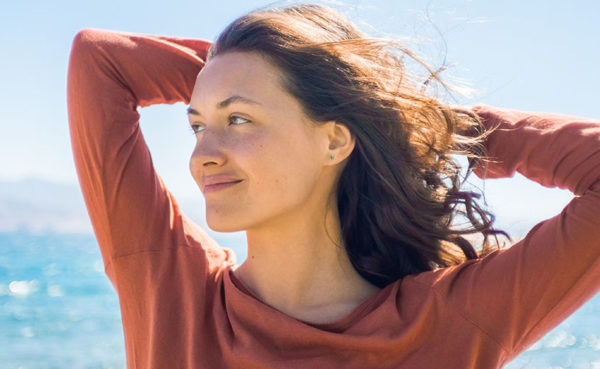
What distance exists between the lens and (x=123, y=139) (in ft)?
7.48

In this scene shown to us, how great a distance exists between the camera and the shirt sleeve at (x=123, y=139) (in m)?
2.25

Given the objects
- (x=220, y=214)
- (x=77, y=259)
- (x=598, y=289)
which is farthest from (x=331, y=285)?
(x=77, y=259)

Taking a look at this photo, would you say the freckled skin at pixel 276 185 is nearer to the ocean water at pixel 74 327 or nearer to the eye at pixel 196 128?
the eye at pixel 196 128

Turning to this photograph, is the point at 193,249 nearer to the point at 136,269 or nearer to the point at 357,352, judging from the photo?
the point at 136,269

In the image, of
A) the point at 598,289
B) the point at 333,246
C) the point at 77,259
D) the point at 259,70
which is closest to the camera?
the point at 598,289

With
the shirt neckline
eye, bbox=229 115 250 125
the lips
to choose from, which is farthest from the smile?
the shirt neckline

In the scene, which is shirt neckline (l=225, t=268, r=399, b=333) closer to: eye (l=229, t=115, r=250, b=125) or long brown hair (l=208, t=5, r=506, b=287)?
long brown hair (l=208, t=5, r=506, b=287)

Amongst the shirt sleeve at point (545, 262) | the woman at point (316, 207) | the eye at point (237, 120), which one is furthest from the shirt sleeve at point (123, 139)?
the shirt sleeve at point (545, 262)

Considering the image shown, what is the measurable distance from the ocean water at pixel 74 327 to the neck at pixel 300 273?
523cm

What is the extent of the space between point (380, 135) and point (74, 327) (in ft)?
36.2

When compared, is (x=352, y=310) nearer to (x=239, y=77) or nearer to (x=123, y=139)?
(x=239, y=77)

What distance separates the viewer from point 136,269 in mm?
2264

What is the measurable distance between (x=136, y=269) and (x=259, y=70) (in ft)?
2.43

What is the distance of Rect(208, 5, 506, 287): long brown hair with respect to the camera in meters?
2.25
